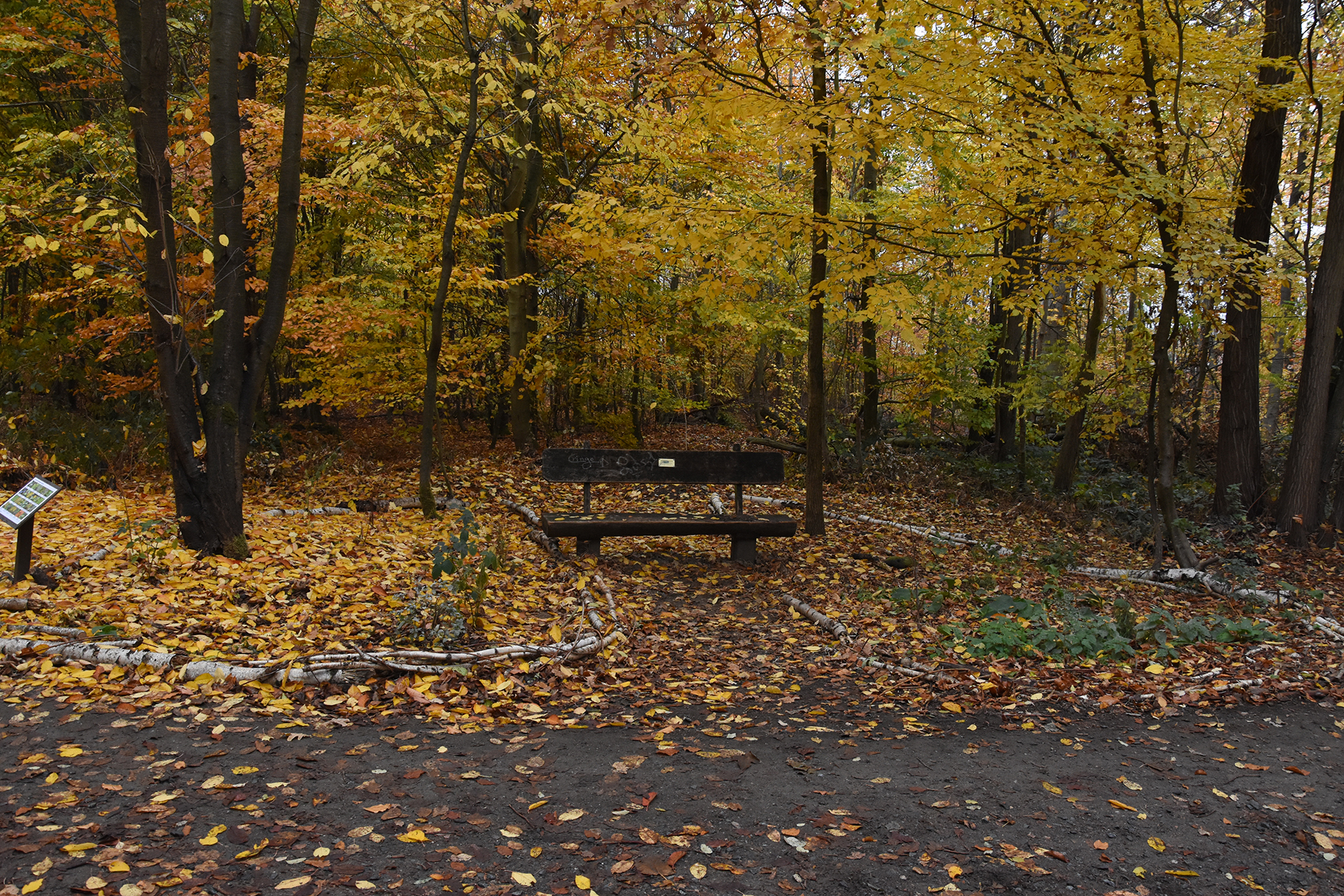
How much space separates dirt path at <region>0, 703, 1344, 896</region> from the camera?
259cm

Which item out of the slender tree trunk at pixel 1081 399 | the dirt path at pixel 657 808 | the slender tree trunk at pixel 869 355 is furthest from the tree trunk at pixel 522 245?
the dirt path at pixel 657 808

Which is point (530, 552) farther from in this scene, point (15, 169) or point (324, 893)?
point (15, 169)

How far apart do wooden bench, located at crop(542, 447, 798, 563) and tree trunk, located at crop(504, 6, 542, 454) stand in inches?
157

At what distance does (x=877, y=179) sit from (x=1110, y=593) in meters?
9.00

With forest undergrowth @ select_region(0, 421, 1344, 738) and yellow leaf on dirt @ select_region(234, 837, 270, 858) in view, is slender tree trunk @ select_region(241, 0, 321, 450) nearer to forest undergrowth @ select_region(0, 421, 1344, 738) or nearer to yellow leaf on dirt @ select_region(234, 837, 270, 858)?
forest undergrowth @ select_region(0, 421, 1344, 738)

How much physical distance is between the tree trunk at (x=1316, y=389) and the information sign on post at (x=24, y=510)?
439 inches

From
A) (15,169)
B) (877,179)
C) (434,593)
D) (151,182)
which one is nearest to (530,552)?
(434,593)

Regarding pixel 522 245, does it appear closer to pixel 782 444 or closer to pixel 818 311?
pixel 782 444

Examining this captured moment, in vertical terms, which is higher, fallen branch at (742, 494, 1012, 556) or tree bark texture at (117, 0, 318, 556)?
tree bark texture at (117, 0, 318, 556)

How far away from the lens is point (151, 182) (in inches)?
200

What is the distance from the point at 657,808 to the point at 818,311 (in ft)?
18.5

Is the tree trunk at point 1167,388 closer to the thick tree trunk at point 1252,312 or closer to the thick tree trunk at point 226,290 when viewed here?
the thick tree trunk at point 1252,312

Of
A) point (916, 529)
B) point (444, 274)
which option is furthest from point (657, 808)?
point (916, 529)

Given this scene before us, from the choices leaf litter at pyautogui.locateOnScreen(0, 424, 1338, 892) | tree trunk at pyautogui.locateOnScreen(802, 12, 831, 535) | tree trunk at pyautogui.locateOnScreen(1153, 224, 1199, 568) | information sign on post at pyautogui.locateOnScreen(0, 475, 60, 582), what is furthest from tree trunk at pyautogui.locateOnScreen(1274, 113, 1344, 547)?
information sign on post at pyautogui.locateOnScreen(0, 475, 60, 582)
